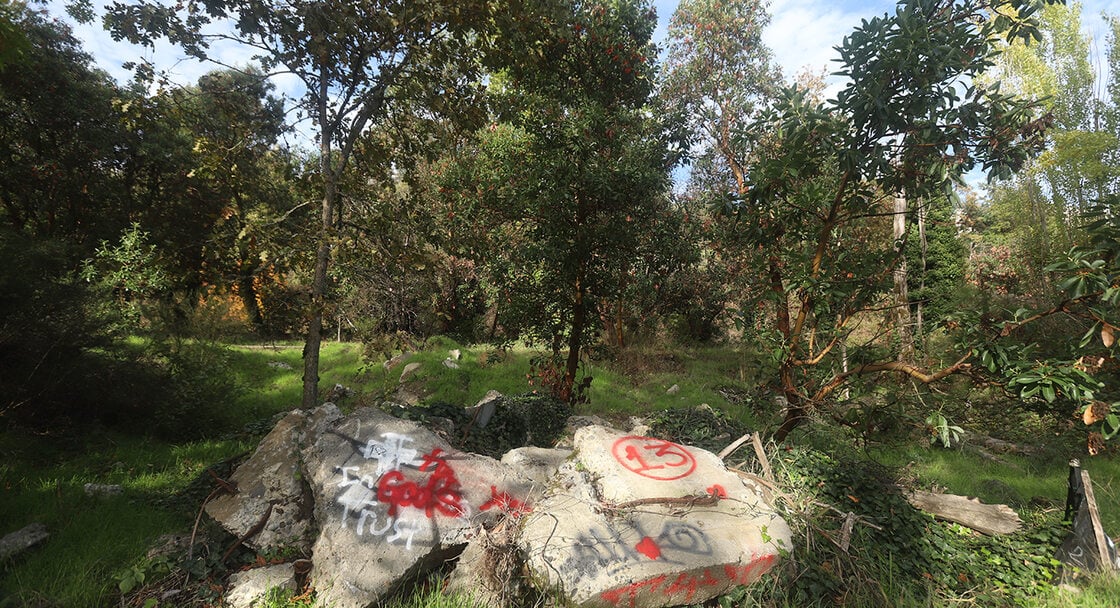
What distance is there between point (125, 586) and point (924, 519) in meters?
6.27

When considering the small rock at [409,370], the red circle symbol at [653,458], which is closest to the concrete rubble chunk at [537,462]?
the red circle symbol at [653,458]

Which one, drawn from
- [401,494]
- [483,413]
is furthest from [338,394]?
[401,494]

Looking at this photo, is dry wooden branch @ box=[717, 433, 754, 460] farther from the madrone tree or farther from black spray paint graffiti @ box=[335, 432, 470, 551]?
black spray paint graffiti @ box=[335, 432, 470, 551]

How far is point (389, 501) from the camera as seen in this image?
3.77 meters

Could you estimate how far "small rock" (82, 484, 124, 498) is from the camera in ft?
Answer: 14.6

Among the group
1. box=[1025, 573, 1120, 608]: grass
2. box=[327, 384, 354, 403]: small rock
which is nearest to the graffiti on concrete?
box=[1025, 573, 1120, 608]: grass

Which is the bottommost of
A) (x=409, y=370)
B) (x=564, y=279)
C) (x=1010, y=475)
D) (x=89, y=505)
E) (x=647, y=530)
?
(x=1010, y=475)

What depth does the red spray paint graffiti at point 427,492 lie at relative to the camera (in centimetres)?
376

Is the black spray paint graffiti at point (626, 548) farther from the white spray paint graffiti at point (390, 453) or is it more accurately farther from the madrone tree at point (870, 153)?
the madrone tree at point (870, 153)

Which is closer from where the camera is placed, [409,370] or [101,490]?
[101,490]

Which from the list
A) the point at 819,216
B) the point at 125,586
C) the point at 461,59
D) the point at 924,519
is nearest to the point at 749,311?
the point at 819,216

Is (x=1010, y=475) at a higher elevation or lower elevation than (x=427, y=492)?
lower

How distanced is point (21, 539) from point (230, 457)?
1.60m

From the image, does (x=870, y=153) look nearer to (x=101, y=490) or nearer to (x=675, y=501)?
(x=675, y=501)
